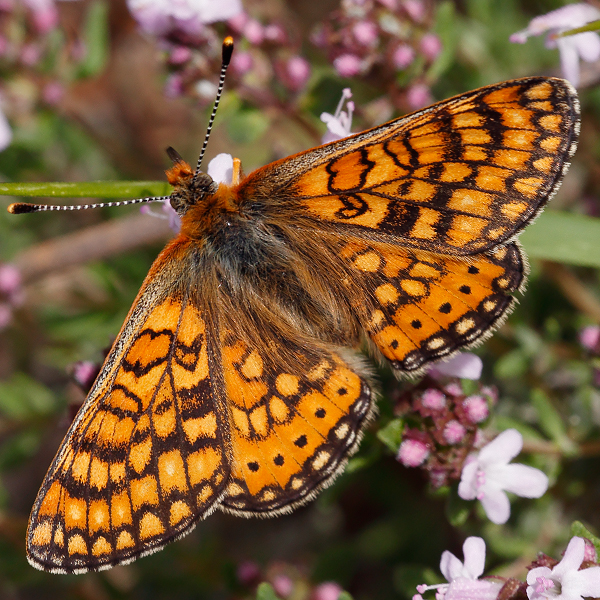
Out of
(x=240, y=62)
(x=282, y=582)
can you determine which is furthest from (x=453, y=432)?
(x=240, y=62)

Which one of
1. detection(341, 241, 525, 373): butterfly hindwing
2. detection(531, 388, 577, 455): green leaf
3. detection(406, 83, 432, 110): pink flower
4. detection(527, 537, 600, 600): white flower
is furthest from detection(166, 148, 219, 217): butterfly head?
detection(531, 388, 577, 455): green leaf

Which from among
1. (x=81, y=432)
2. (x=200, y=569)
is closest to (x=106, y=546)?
(x=81, y=432)

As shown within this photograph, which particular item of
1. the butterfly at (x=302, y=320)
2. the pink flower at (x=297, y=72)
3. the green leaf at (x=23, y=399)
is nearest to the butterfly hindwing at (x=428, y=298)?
the butterfly at (x=302, y=320)

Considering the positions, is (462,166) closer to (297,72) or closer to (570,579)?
(570,579)

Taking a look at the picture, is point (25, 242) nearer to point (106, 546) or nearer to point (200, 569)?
point (200, 569)

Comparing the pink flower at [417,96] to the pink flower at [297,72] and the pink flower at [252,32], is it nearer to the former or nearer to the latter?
the pink flower at [297,72]
